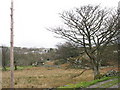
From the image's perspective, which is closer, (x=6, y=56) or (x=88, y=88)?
(x=88, y=88)

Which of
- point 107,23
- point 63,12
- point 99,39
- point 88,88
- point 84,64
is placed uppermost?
point 63,12

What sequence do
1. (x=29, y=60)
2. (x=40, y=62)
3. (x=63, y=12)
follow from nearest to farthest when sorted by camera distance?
(x=63, y=12)
(x=29, y=60)
(x=40, y=62)

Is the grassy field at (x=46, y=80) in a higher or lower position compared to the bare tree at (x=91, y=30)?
lower

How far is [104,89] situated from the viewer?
10898mm

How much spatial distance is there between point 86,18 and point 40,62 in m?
53.9

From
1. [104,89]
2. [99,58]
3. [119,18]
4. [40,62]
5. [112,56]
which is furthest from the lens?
[40,62]

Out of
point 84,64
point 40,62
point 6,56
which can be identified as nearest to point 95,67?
point 84,64

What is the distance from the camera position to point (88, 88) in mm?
12102

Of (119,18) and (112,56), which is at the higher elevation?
(119,18)

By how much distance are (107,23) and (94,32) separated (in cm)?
140

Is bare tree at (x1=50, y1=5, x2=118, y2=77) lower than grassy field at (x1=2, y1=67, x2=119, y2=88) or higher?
higher

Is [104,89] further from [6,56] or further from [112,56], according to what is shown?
[6,56]

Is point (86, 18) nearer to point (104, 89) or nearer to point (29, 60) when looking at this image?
point (104, 89)

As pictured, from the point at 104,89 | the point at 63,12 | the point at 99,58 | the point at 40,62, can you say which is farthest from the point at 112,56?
the point at 40,62
